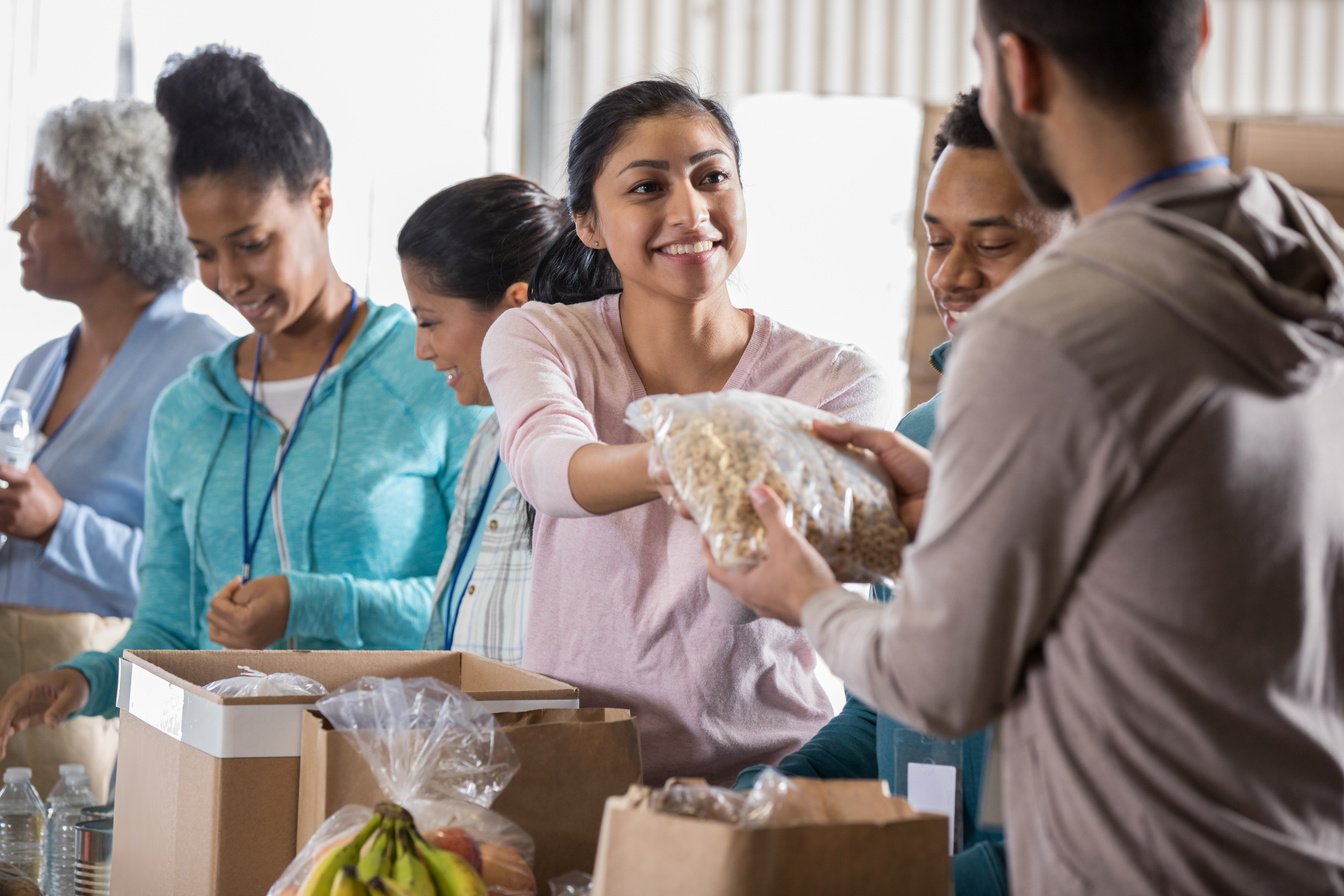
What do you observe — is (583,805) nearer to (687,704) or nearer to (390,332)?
(687,704)

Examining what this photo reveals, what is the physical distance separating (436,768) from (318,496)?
4.00 feet

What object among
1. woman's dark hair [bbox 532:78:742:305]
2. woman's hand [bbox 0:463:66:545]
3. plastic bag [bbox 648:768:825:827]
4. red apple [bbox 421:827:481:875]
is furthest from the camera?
woman's hand [bbox 0:463:66:545]

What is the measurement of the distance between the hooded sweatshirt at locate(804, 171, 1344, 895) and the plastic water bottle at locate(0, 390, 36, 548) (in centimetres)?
228

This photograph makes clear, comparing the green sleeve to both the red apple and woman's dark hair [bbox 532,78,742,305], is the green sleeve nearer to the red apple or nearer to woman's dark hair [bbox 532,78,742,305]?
the red apple

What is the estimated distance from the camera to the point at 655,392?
5.10ft

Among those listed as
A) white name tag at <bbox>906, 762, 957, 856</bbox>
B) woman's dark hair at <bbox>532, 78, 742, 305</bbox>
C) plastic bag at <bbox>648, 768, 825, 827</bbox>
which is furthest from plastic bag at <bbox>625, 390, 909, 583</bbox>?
woman's dark hair at <bbox>532, 78, 742, 305</bbox>

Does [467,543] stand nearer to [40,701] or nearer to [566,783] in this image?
[40,701]

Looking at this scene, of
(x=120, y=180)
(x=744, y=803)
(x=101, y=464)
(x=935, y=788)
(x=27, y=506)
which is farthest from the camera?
Result: (x=120, y=180)

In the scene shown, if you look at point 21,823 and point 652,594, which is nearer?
point 652,594

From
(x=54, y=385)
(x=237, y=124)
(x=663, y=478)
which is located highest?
(x=237, y=124)

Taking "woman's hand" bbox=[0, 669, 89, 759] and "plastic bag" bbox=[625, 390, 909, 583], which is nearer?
"plastic bag" bbox=[625, 390, 909, 583]

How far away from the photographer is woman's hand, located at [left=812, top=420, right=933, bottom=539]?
3.71 feet

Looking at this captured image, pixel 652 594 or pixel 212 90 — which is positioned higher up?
pixel 212 90

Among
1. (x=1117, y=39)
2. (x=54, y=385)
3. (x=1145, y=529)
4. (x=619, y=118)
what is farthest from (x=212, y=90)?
(x=1145, y=529)
